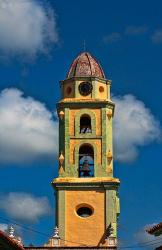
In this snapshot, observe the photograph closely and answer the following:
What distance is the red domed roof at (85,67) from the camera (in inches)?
2525

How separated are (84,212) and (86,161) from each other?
3464 mm

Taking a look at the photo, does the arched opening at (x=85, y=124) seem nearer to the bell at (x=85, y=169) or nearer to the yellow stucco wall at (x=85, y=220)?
the bell at (x=85, y=169)

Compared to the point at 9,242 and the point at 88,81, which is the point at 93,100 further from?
the point at 9,242

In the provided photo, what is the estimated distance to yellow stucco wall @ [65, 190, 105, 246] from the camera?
60188 mm

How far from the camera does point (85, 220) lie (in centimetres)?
6075

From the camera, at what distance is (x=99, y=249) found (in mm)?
58250

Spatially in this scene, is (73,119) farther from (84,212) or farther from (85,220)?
(85,220)

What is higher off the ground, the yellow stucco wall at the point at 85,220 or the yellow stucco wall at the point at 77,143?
the yellow stucco wall at the point at 77,143

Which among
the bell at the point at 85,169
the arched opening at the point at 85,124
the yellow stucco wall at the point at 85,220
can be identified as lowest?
the yellow stucco wall at the point at 85,220

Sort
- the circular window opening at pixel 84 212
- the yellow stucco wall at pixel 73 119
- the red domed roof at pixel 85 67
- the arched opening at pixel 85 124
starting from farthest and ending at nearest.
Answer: the red domed roof at pixel 85 67 < the arched opening at pixel 85 124 < the yellow stucco wall at pixel 73 119 < the circular window opening at pixel 84 212

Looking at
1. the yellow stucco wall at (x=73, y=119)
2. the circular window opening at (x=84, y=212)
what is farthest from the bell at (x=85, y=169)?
the circular window opening at (x=84, y=212)

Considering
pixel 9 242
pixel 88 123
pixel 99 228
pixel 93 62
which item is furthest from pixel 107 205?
pixel 9 242

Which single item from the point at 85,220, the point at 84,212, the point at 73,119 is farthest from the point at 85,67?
the point at 85,220

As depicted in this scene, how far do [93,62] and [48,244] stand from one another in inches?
528
